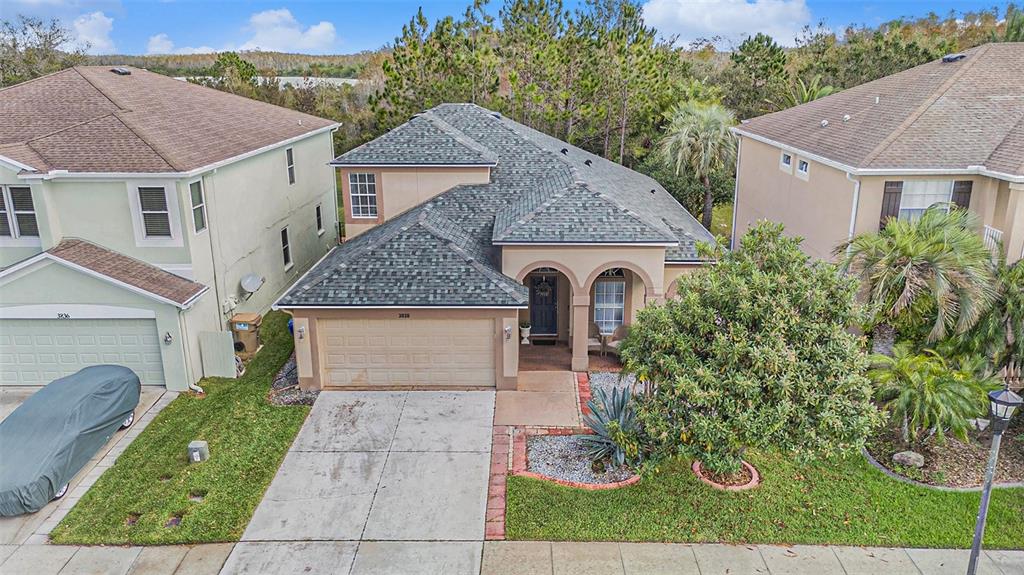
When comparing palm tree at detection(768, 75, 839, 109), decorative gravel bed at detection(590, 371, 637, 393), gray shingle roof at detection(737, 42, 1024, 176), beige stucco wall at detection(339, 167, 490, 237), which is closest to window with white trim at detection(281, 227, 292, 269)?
beige stucco wall at detection(339, 167, 490, 237)

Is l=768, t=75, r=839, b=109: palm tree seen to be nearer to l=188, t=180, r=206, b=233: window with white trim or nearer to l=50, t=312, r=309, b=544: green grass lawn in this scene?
l=188, t=180, r=206, b=233: window with white trim

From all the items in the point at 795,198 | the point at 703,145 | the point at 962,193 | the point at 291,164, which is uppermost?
the point at 703,145

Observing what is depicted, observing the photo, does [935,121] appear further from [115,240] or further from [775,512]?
[115,240]

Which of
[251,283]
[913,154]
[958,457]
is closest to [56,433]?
[251,283]

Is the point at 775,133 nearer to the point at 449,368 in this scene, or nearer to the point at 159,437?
the point at 449,368

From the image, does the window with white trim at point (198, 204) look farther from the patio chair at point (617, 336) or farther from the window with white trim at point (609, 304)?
the patio chair at point (617, 336)

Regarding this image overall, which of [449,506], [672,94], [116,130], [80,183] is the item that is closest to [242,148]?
[116,130]

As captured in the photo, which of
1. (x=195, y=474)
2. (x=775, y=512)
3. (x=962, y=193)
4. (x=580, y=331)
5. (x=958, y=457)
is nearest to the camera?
(x=775, y=512)
